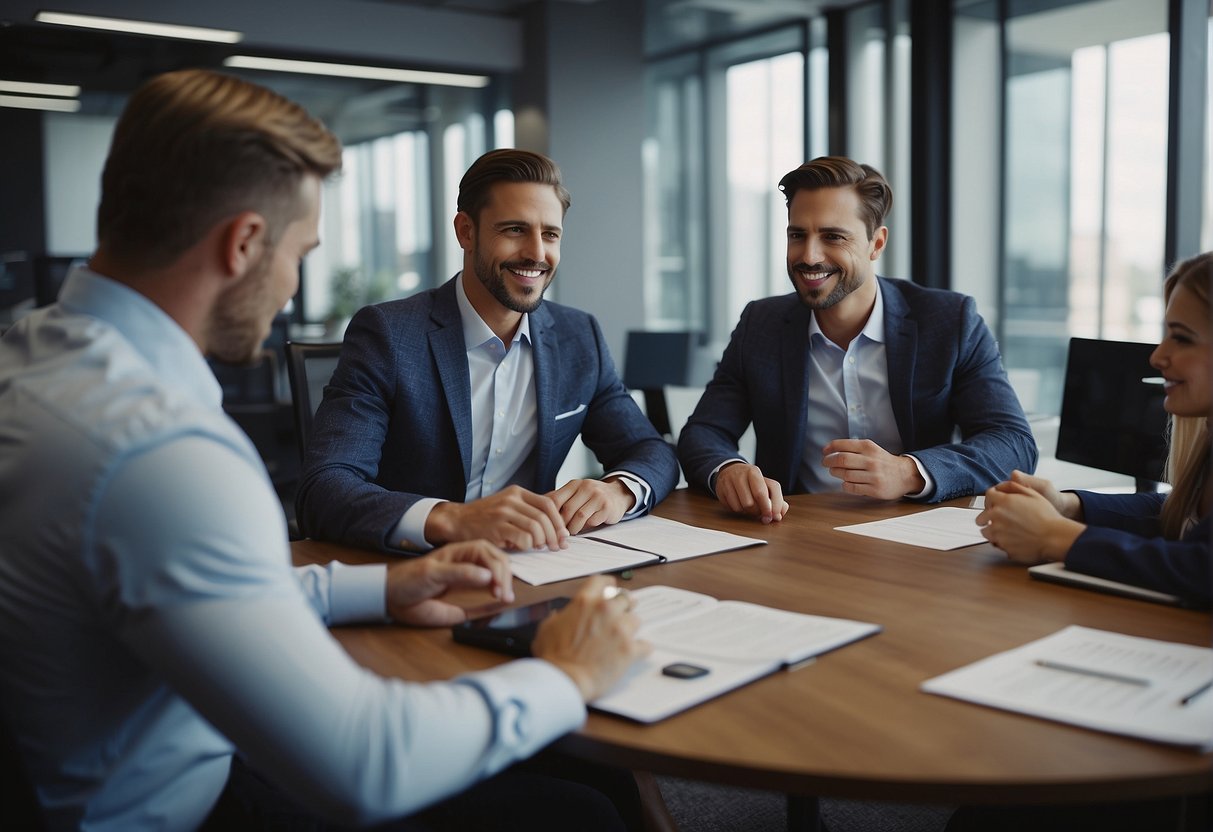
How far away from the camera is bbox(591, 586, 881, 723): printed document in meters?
1.07

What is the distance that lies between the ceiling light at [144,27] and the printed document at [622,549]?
5809 millimetres

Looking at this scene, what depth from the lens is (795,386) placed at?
2502 millimetres

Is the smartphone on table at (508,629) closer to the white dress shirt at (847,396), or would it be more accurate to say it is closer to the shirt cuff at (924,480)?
the shirt cuff at (924,480)

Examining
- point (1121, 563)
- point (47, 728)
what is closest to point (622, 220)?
point (1121, 563)

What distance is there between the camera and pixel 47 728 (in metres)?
0.99

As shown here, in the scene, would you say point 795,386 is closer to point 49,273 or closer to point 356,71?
point 49,273

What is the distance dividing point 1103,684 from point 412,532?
1.04 metres

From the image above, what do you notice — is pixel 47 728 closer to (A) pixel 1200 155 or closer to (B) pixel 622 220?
(A) pixel 1200 155

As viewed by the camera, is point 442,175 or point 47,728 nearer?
point 47,728

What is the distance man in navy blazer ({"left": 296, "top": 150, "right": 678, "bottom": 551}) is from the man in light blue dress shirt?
0.74 m

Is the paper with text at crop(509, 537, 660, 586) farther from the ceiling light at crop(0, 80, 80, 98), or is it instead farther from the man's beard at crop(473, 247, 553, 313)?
the ceiling light at crop(0, 80, 80, 98)

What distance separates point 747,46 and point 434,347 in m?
6.55

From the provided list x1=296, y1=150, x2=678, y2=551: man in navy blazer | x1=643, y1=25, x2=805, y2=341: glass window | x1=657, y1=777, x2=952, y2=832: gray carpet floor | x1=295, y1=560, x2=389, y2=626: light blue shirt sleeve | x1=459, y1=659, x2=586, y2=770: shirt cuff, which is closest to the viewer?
x1=459, y1=659, x2=586, y2=770: shirt cuff

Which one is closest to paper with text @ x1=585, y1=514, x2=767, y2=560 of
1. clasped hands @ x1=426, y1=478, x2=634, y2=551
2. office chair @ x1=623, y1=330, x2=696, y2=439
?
clasped hands @ x1=426, y1=478, x2=634, y2=551
